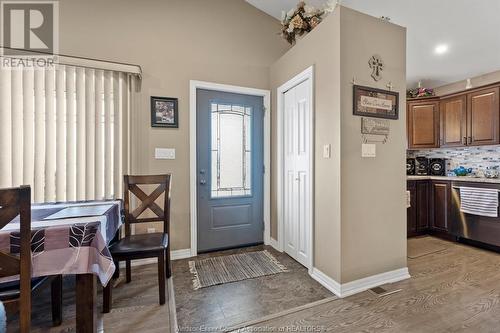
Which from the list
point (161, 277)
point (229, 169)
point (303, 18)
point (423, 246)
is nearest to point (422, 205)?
point (423, 246)

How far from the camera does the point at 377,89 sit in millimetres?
2072

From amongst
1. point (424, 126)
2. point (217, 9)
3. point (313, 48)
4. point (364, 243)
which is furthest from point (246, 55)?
point (424, 126)

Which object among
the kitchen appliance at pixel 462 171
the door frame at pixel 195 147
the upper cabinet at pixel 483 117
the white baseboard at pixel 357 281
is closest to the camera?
the white baseboard at pixel 357 281

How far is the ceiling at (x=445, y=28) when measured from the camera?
2504 millimetres

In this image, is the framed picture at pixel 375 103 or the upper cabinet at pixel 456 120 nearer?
the framed picture at pixel 375 103

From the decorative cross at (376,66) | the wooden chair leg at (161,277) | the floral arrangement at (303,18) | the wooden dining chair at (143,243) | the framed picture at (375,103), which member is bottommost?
the wooden chair leg at (161,277)

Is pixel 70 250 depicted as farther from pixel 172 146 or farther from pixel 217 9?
pixel 217 9

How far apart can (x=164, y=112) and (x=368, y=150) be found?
217 centimetres

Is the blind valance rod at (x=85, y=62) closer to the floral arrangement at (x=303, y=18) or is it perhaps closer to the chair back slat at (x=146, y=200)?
the chair back slat at (x=146, y=200)

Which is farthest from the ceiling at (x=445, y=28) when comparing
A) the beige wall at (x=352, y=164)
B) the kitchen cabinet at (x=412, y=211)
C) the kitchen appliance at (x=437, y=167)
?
the kitchen cabinet at (x=412, y=211)

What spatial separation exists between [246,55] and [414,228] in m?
3.48

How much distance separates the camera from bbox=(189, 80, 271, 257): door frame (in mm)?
2729

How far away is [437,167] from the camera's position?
3.93 m

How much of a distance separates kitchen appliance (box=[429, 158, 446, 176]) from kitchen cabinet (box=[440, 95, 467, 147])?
0.39 meters
